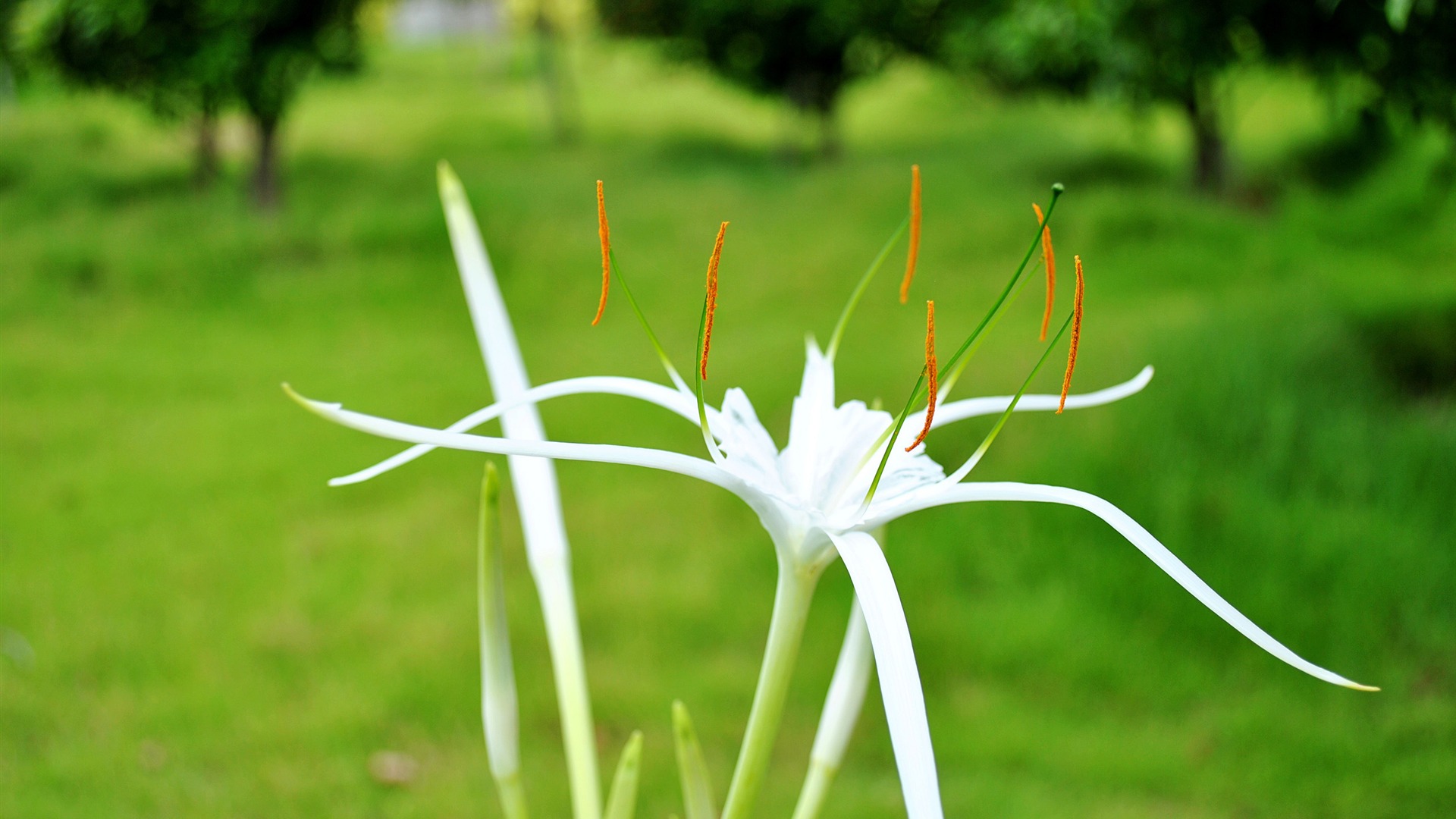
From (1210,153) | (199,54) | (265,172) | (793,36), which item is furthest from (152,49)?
(1210,153)

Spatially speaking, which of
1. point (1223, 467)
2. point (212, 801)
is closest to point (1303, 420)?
point (1223, 467)

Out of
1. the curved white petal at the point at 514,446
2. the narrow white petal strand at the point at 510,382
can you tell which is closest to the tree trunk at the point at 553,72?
Result: the narrow white petal strand at the point at 510,382

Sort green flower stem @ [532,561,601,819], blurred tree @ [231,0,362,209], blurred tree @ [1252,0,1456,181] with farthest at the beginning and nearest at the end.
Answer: blurred tree @ [231,0,362,209], blurred tree @ [1252,0,1456,181], green flower stem @ [532,561,601,819]

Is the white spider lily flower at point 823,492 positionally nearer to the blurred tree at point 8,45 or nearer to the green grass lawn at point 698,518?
the green grass lawn at point 698,518

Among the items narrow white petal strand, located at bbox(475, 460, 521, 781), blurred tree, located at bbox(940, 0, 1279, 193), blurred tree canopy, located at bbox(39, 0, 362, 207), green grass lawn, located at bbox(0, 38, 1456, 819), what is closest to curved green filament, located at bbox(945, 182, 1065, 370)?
narrow white petal strand, located at bbox(475, 460, 521, 781)

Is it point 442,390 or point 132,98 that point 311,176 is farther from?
point 442,390

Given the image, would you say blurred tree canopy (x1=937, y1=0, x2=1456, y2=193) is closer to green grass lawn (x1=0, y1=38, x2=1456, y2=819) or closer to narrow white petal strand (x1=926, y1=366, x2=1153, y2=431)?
green grass lawn (x1=0, y1=38, x2=1456, y2=819)
